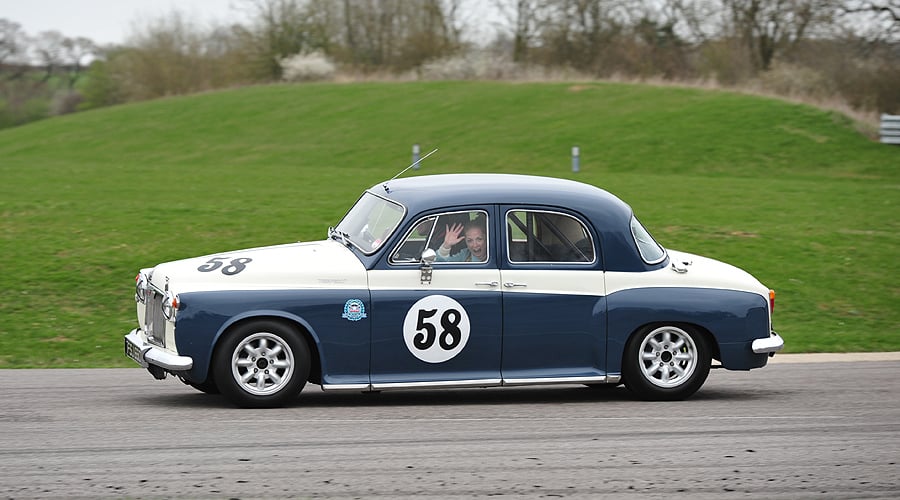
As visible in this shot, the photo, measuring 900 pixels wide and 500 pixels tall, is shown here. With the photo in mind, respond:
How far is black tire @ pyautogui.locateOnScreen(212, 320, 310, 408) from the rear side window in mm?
2786

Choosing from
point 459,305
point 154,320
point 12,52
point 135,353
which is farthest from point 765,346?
point 12,52

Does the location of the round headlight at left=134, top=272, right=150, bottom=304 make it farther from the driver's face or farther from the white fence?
the white fence

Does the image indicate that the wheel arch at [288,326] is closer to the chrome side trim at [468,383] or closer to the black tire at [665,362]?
the chrome side trim at [468,383]

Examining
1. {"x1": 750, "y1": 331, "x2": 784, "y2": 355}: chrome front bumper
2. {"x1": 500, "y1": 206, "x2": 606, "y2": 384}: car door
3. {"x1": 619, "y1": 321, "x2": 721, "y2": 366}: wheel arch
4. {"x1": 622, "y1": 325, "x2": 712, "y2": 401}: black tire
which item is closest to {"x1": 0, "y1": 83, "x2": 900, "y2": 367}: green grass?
{"x1": 750, "y1": 331, "x2": 784, "y2": 355}: chrome front bumper

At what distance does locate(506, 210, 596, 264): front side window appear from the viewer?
9.37 meters

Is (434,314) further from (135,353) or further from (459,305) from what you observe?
(135,353)

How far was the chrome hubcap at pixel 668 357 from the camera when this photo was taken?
9500 millimetres

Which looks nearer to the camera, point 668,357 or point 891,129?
point 668,357

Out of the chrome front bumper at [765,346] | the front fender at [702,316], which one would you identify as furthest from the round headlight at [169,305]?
the chrome front bumper at [765,346]

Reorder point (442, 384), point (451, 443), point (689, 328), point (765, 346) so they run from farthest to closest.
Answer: point (765, 346) → point (689, 328) → point (442, 384) → point (451, 443)

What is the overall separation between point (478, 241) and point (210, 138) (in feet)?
128

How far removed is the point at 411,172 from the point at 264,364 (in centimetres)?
2370

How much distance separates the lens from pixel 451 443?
777 cm

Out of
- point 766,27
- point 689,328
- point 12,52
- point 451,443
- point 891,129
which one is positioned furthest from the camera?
point 12,52
